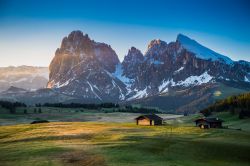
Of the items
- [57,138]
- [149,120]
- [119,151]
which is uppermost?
[149,120]

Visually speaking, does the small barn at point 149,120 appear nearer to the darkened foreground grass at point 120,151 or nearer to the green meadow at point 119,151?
the darkened foreground grass at point 120,151

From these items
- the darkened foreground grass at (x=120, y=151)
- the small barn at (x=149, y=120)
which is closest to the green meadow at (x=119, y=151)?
the darkened foreground grass at (x=120, y=151)

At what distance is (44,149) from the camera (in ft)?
234

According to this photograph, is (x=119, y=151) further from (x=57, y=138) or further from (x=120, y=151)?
(x=57, y=138)

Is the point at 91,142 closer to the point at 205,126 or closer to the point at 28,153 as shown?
the point at 28,153

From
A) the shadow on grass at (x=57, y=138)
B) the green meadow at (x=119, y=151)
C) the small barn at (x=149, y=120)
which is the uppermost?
the small barn at (x=149, y=120)

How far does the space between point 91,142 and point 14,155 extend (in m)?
20.3

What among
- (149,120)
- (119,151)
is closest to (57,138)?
(119,151)

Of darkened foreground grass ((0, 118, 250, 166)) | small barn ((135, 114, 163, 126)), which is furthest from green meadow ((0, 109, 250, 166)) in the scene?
small barn ((135, 114, 163, 126))

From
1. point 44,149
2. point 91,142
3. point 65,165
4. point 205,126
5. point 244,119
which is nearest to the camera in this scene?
point 65,165

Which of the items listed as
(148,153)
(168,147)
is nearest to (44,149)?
(148,153)

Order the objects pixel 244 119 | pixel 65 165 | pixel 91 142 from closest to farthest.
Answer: pixel 65 165
pixel 91 142
pixel 244 119

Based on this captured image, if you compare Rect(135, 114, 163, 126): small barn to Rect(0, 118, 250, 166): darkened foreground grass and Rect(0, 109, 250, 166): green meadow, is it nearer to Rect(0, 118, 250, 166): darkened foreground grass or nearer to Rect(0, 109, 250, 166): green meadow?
Rect(0, 118, 250, 166): darkened foreground grass

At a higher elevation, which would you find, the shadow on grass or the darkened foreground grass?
the shadow on grass
